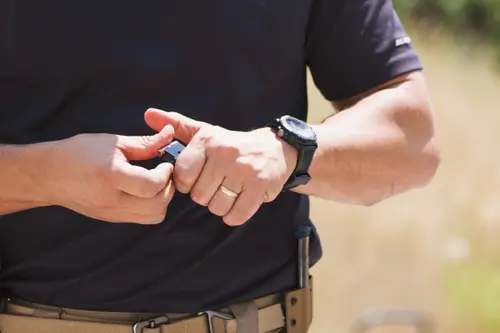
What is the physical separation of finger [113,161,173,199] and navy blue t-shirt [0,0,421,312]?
285 millimetres

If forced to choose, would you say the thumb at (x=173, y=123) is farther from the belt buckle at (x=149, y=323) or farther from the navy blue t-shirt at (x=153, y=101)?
the belt buckle at (x=149, y=323)

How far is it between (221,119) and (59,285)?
19.3 inches

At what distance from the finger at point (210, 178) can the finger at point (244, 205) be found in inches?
2.2

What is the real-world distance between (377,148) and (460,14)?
7638 mm

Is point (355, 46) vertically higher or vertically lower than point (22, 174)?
higher

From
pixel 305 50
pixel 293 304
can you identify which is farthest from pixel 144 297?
pixel 305 50

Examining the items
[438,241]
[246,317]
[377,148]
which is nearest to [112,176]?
[246,317]

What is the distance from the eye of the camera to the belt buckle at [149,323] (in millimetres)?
1868

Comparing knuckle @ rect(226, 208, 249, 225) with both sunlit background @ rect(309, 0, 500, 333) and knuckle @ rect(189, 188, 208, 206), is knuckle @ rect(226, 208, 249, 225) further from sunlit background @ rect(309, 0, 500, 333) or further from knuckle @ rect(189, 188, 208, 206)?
sunlit background @ rect(309, 0, 500, 333)

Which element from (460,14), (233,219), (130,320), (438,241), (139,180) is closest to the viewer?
(139,180)

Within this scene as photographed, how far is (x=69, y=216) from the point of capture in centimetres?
187

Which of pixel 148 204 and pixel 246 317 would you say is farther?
pixel 246 317

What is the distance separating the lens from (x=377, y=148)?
1.97m

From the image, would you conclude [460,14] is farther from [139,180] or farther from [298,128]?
[139,180]
